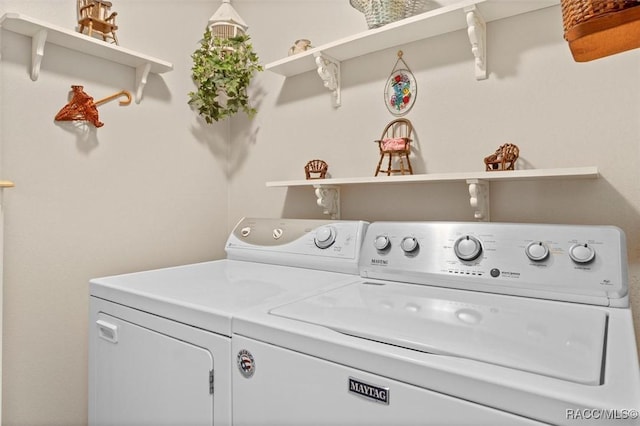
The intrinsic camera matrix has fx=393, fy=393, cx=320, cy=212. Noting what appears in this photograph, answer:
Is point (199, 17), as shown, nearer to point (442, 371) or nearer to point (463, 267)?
point (463, 267)

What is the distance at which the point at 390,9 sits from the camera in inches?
58.1

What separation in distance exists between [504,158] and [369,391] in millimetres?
923

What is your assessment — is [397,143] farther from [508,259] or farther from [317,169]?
[508,259]

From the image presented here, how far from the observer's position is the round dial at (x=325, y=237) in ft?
4.79

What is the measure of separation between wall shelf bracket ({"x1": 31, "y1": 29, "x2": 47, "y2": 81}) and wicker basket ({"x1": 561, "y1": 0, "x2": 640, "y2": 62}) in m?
1.65

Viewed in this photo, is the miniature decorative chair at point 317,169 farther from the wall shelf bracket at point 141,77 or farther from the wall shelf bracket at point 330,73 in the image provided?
the wall shelf bracket at point 141,77

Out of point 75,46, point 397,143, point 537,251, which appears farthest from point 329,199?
point 75,46

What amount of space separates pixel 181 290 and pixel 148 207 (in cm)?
81

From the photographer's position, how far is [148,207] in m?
1.81

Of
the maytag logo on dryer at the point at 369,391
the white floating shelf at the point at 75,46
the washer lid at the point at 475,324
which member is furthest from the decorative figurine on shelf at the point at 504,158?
the white floating shelf at the point at 75,46

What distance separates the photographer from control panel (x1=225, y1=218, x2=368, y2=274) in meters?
1.41

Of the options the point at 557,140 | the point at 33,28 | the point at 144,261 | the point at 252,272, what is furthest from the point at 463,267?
the point at 33,28

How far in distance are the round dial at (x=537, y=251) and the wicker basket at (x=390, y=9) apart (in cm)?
97

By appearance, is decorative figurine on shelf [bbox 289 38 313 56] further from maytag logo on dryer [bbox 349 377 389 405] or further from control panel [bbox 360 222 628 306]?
maytag logo on dryer [bbox 349 377 389 405]
